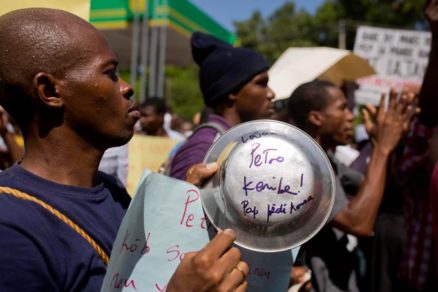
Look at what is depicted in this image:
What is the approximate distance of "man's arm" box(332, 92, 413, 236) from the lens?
249 cm

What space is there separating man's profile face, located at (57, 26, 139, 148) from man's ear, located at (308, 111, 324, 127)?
1.82 metres

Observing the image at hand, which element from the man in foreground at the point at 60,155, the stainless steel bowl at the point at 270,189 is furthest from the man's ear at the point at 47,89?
the stainless steel bowl at the point at 270,189

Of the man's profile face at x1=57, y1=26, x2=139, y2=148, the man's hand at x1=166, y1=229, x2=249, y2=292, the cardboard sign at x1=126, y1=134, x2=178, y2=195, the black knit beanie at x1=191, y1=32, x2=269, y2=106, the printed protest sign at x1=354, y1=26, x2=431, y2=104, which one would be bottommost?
the cardboard sign at x1=126, y1=134, x2=178, y2=195

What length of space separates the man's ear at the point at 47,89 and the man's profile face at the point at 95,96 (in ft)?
0.06

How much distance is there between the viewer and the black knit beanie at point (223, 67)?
2604 mm

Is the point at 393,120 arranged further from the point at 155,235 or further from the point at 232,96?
the point at 155,235

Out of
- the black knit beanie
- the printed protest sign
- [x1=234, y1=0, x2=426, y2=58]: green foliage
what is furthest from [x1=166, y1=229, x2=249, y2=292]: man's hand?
[x1=234, y1=0, x2=426, y2=58]: green foliage

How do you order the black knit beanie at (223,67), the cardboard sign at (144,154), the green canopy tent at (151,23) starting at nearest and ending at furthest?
the black knit beanie at (223,67) < the cardboard sign at (144,154) < the green canopy tent at (151,23)

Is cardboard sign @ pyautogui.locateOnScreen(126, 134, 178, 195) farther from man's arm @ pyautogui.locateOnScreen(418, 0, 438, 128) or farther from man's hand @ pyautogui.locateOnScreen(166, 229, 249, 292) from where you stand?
man's hand @ pyautogui.locateOnScreen(166, 229, 249, 292)

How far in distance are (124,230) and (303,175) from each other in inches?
15.8

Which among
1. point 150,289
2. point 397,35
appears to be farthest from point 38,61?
point 397,35

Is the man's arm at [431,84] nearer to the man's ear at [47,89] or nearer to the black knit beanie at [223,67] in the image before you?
the black knit beanie at [223,67]

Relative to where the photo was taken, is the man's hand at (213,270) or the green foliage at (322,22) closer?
the man's hand at (213,270)

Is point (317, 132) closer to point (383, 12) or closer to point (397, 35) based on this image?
point (397, 35)
